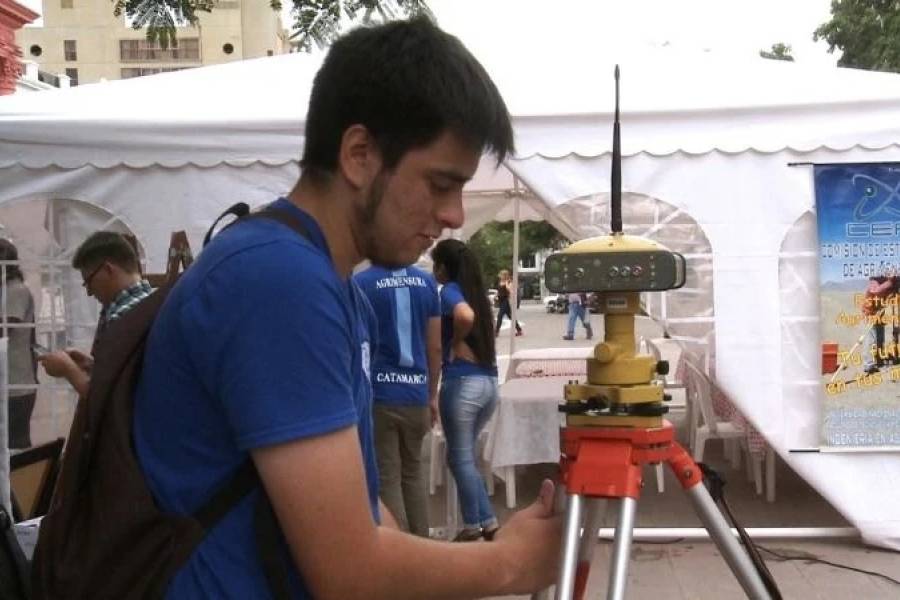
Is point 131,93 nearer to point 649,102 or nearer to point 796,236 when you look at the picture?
point 649,102

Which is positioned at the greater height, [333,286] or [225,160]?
[225,160]

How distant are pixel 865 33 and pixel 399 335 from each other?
21.2m

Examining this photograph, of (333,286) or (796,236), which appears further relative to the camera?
(796,236)

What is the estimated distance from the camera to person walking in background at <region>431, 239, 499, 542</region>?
505 cm

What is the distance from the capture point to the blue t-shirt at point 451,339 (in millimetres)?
5117

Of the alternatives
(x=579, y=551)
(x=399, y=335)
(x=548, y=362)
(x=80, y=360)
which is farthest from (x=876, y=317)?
(x=579, y=551)

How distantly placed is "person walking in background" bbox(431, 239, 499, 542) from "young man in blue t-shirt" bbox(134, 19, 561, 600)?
386 cm

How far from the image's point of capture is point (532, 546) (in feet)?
4.19

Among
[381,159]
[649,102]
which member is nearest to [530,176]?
[649,102]

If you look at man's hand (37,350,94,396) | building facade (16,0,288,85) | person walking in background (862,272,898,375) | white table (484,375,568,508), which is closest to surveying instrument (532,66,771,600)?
man's hand (37,350,94,396)

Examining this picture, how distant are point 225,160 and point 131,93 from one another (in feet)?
2.59

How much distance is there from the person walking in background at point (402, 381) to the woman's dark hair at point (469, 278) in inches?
15.9

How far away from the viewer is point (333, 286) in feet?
3.37

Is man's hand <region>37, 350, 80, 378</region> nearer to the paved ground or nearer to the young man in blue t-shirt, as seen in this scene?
the paved ground
